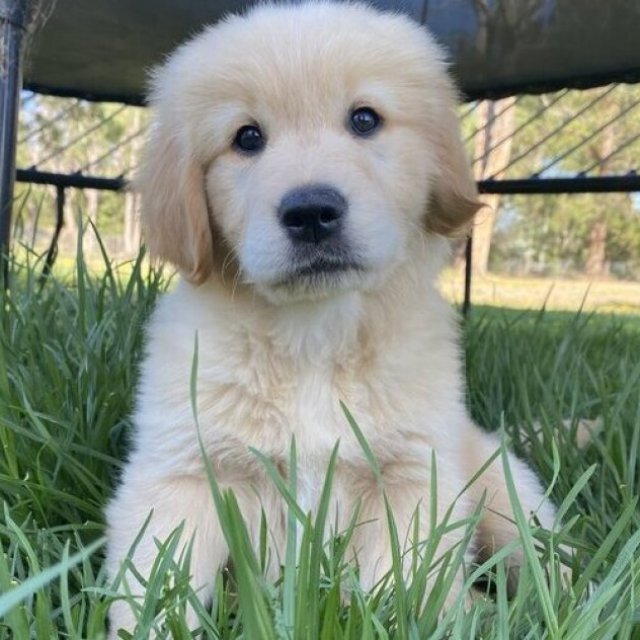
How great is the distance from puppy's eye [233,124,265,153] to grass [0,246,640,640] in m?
0.49

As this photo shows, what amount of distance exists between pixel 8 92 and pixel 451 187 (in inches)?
43.4

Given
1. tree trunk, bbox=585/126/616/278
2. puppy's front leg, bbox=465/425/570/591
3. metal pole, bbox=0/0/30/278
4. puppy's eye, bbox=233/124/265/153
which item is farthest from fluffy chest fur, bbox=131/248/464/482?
tree trunk, bbox=585/126/616/278

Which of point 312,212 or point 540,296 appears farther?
point 540,296

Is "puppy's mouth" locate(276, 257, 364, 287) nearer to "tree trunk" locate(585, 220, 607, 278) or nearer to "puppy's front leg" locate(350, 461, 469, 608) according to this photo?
"puppy's front leg" locate(350, 461, 469, 608)

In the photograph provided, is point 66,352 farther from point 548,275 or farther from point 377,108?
point 548,275

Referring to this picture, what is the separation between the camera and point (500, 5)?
229 cm

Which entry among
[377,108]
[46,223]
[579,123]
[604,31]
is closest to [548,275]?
[579,123]

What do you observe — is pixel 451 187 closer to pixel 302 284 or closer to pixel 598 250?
pixel 302 284

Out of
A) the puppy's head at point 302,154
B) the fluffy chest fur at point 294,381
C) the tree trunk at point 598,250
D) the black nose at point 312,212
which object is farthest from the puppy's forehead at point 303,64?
the tree trunk at point 598,250

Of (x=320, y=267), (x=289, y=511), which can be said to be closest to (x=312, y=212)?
(x=320, y=267)

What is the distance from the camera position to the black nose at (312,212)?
114 centimetres

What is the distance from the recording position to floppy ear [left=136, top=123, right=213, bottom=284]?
1.29 meters

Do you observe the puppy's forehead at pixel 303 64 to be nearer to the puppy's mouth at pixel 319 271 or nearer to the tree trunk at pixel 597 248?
the puppy's mouth at pixel 319 271

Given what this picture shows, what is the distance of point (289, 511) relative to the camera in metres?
0.98
